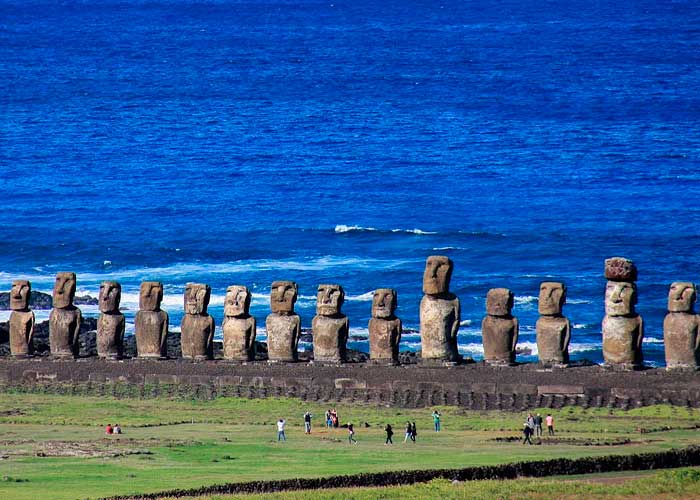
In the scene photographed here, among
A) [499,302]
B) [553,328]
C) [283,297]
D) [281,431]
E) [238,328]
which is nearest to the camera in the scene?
[281,431]

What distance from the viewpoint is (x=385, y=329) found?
49938 mm

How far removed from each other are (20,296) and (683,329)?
666 inches

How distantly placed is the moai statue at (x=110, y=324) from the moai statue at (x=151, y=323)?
21.9 inches

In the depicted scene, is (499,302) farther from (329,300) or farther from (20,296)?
(20,296)

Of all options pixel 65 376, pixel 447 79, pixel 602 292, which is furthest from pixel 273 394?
pixel 447 79

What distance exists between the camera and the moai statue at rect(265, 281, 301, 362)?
50531 millimetres

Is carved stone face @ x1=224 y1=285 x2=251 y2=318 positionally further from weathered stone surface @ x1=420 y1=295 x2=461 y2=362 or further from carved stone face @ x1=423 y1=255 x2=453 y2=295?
carved stone face @ x1=423 y1=255 x2=453 y2=295

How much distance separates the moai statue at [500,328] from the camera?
49.0 m

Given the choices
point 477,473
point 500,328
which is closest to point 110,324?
point 500,328

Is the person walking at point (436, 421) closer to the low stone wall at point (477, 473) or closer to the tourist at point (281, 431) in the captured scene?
the tourist at point (281, 431)

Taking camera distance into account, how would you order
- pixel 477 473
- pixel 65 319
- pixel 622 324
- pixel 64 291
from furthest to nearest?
pixel 64 291 → pixel 65 319 → pixel 622 324 → pixel 477 473

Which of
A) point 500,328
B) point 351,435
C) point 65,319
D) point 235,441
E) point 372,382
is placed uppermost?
point 65,319

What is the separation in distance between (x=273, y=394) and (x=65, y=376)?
5.64 meters

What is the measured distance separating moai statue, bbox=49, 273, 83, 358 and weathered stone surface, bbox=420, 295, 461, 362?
8.98 metres
